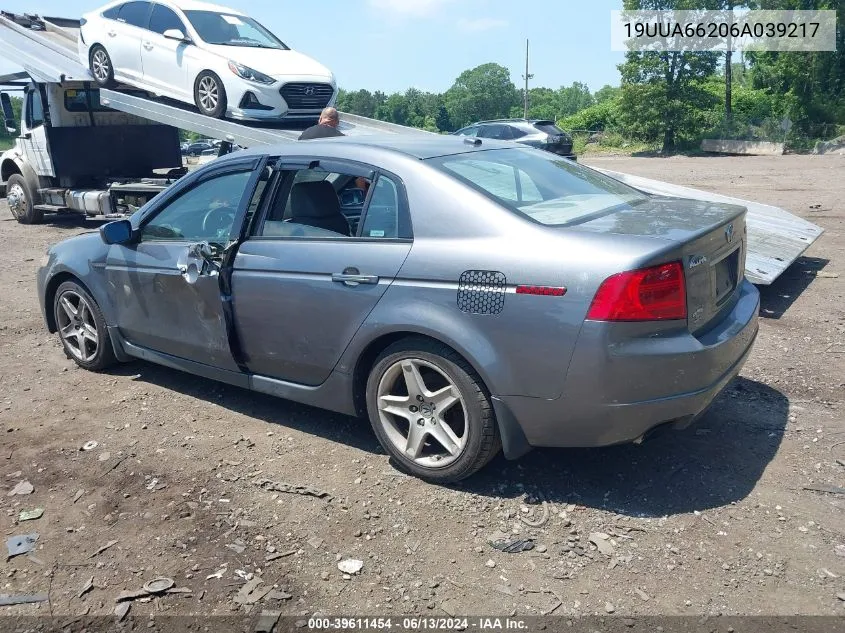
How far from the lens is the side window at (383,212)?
12.3 ft

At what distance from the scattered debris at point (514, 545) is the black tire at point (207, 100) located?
28.5 ft

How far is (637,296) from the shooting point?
307 cm

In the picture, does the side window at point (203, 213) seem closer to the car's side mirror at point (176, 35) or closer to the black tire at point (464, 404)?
the black tire at point (464, 404)

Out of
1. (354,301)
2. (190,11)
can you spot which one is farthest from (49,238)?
(354,301)

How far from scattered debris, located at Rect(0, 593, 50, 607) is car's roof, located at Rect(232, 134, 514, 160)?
256cm

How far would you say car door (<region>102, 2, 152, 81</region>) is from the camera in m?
11.3

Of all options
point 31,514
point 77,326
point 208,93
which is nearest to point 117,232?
point 77,326

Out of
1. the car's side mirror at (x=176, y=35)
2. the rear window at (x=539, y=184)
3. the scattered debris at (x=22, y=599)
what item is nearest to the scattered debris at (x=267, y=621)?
the scattered debris at (x=22, y=599)

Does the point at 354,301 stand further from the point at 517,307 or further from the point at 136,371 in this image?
the point at 136,371

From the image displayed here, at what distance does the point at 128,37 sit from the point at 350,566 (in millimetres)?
10828

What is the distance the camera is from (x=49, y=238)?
13.0m

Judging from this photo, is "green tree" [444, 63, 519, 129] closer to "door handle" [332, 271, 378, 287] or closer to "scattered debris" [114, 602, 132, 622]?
"door handle" [332, 271, 378, 287]

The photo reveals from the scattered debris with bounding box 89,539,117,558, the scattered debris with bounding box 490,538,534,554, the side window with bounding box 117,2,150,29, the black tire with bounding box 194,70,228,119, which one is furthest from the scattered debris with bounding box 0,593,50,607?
the side window with bounding box 117,2,150,29

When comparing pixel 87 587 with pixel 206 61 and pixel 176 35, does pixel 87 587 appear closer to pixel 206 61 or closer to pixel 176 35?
pixel 206 61
